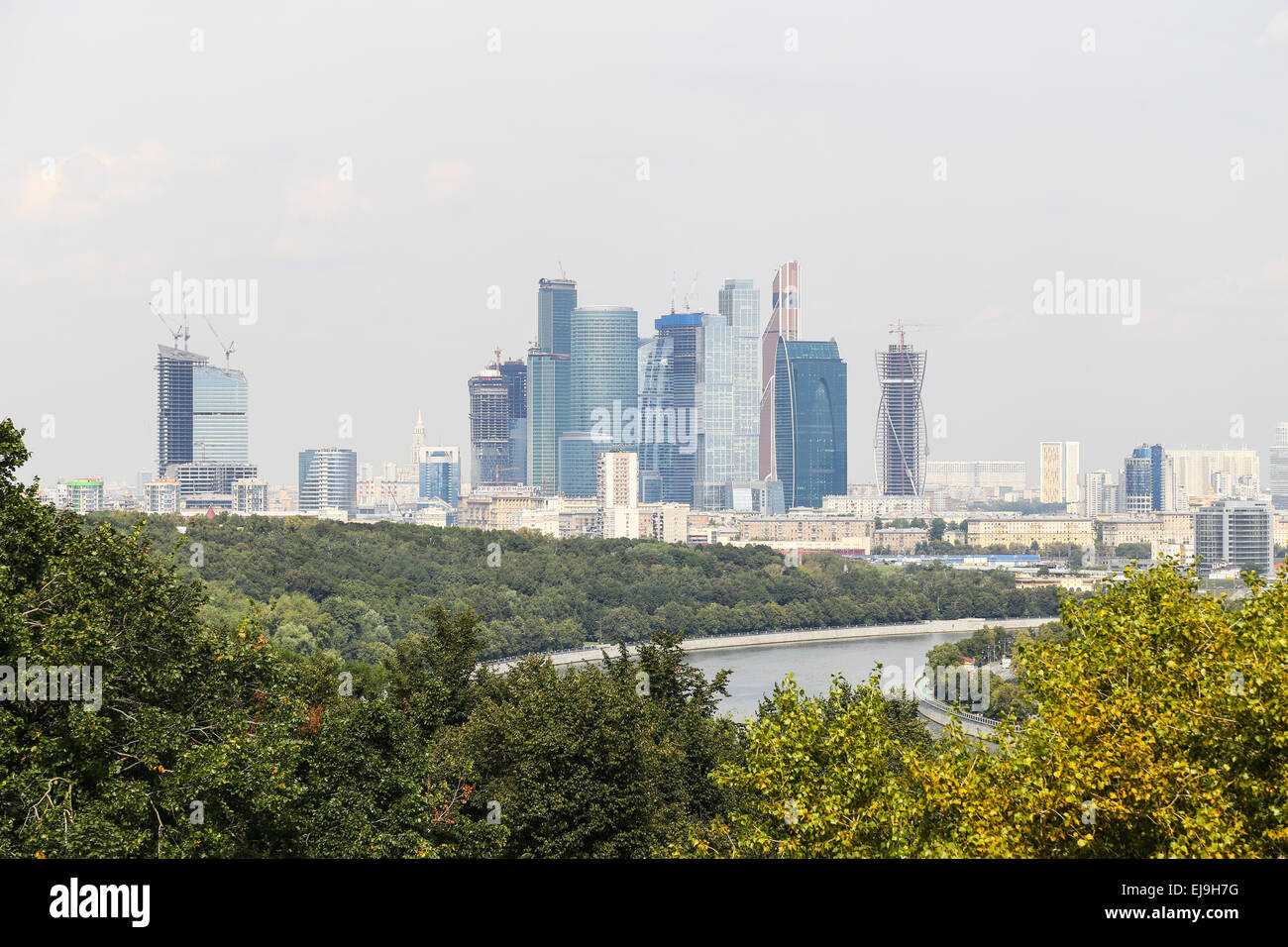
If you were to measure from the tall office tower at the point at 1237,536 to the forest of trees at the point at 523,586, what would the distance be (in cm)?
1294

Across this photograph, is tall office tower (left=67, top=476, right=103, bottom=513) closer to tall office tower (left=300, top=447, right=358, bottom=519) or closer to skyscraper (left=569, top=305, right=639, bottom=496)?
tall office tower (left=300, top=447, right=358, bottom=519)

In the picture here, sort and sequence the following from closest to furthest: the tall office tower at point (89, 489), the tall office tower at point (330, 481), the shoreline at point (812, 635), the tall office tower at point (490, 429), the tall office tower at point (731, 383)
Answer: the shoreline at point (812, 635) → the tall office tower at point (89, 489) → the tall office tower at point (330, 481) → the tall office tower at point (490, 429) → the tall office tower at point (731, 383)

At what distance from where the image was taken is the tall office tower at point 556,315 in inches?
4990

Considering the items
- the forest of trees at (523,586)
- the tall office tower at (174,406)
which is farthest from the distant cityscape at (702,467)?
the forest of trees at (523,586)

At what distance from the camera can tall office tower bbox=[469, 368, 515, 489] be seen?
13000 cm

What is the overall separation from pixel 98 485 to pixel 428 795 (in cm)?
8308

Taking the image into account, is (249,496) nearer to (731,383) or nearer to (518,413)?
(518,413)

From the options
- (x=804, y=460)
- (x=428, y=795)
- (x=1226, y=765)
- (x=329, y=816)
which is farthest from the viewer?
(x=804, y=460)

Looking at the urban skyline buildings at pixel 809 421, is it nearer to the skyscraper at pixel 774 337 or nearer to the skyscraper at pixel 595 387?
the skyscraper at pixel 774 337

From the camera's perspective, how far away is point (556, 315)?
127 m

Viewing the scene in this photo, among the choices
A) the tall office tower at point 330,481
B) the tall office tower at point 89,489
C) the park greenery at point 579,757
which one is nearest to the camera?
the park greenery at point 579,757

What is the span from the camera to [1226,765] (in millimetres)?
4957
